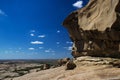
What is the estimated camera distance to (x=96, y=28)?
2594 cm

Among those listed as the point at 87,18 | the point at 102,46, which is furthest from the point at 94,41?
the point at 87,18

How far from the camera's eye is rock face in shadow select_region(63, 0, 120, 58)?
80.0 ft

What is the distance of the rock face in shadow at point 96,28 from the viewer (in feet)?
80.0

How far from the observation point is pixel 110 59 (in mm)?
24250

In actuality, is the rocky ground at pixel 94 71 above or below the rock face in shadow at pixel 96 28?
below

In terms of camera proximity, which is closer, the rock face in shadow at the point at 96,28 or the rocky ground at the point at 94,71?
the rocky ground at the point at 94,71

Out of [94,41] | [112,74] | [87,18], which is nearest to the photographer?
[112,74]

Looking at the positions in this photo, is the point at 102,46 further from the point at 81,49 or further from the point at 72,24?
the point at 72,24

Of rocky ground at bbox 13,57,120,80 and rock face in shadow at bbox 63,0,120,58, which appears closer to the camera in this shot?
rocky ground at bbox 13,57,120,80

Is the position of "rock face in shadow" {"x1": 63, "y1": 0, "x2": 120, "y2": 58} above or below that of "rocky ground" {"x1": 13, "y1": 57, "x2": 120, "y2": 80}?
above

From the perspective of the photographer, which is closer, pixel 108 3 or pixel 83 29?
pixel 108 3

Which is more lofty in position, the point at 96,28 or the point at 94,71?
the point at 96,28

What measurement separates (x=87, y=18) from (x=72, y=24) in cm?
363

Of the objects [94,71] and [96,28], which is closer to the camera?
[94,71]
